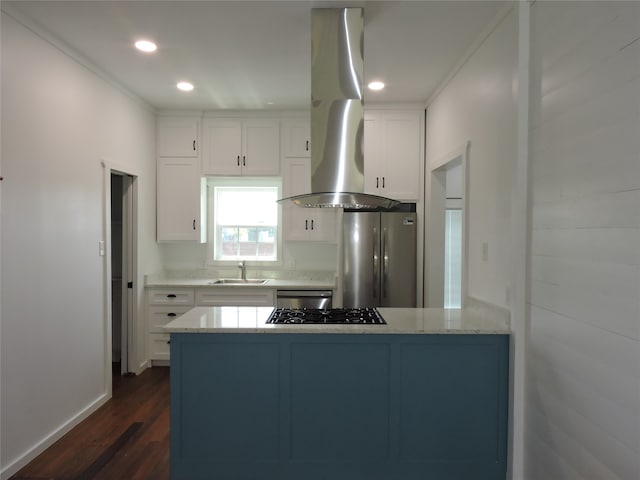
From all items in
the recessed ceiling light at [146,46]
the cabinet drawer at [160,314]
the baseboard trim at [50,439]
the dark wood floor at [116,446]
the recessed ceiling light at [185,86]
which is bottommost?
the dark wood floor at [116,446]

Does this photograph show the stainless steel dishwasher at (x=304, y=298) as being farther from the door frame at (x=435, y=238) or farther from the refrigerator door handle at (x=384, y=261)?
the door frame at (x=435, y=238)

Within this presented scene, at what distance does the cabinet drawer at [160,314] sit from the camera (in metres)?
4.43

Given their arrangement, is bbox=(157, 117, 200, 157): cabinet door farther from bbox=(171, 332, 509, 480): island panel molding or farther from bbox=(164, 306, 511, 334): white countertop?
bbox=(171, 332, 509, 480): island panel molding

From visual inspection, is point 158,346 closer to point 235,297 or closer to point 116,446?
point 235,297

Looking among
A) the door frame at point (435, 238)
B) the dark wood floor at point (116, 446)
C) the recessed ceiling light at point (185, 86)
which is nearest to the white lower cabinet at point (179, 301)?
the dark wood floor at point (116, 446)

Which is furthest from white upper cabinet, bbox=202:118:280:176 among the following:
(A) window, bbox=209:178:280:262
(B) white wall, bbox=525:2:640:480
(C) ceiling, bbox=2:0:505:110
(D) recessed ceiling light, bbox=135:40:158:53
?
(B) white wall, bbox=525:2:640:480

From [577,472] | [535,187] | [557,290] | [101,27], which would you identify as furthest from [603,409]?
[101,27]

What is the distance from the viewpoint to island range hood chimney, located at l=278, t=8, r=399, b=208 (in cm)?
255

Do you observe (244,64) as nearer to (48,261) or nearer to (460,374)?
(48,261)

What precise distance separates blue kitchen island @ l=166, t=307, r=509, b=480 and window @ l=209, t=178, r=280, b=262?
Result: 2703mm

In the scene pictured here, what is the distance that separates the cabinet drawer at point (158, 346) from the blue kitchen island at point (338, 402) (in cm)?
221

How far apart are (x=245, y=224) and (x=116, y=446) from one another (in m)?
2.77

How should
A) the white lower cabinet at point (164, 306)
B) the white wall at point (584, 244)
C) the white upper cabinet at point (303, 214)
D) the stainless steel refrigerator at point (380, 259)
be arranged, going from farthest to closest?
the white upper cabinet at point (303, 214) → the white lower cabinet at point (164, 306) → the stainless steel refrigerator at point (380, 259) → the white wall at point (584, 244)

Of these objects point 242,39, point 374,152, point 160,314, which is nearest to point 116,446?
point 160,314
